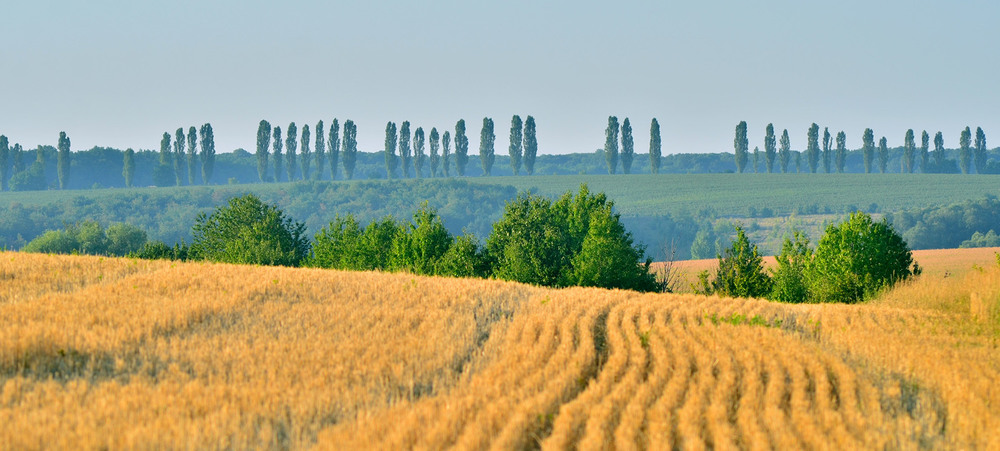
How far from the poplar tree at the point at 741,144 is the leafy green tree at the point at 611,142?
85.8 feet

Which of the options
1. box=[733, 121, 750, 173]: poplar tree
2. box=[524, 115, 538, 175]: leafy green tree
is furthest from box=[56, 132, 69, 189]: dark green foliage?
box=[733, 121, 750, 173]: poplar tree

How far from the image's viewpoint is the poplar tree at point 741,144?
546 ft

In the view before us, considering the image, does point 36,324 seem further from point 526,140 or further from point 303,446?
point 526,140

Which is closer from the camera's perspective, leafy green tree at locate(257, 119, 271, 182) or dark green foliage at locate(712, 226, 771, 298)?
dark green foliage at locate(712, 226, 771, 298)

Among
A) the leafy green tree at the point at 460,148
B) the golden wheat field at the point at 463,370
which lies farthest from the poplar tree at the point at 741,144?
the golden wheat field at the point at 463,370

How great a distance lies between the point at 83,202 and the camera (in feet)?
485

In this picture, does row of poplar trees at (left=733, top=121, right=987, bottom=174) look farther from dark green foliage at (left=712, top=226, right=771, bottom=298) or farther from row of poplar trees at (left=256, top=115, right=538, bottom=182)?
dark green foliage at (left=712, top=226, right=771, bottom=298)

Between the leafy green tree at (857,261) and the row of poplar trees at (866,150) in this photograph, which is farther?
the row of poplar trees at (866,150)

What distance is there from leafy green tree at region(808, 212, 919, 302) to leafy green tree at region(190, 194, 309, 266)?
138 feet

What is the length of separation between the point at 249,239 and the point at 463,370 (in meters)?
57.4

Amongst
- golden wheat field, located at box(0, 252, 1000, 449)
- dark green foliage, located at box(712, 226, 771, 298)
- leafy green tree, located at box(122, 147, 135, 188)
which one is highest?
leafy green tree, located at box(122, 147, 135, 188)

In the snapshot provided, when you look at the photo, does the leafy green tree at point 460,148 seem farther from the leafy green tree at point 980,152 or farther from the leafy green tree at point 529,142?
the leafy green tree at point 980,152

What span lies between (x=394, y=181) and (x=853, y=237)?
128472mm

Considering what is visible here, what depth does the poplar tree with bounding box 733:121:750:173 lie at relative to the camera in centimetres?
16650
